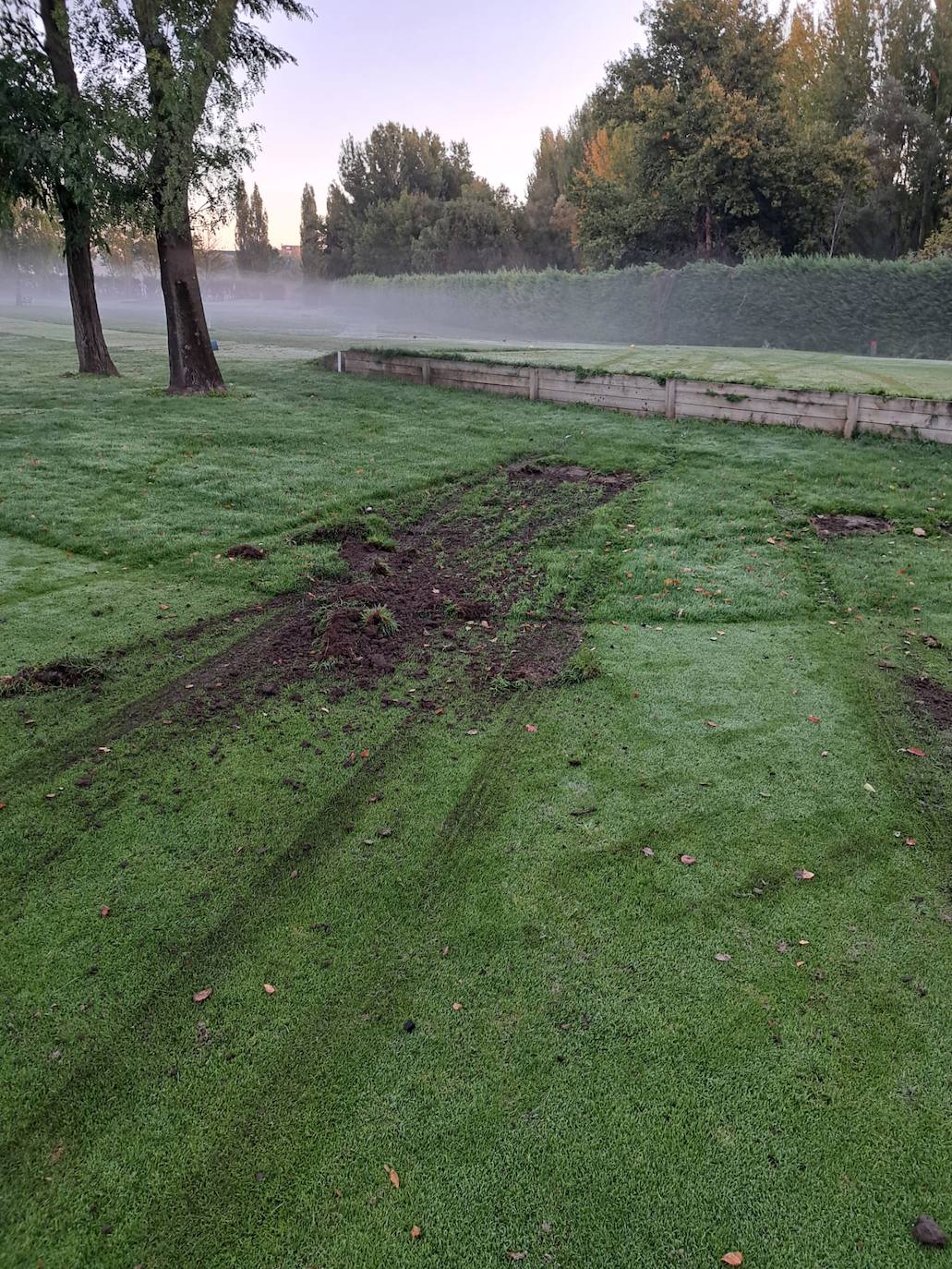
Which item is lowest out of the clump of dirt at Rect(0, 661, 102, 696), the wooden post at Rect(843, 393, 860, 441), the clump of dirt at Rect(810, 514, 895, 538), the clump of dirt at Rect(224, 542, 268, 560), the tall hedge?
the clump of dirt at Rect(0, 661, 102, 696)

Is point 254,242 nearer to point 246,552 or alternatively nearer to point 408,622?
point 246,552

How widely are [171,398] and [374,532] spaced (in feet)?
28.7

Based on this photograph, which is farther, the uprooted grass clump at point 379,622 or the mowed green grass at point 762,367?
the mowed green grass at point 762,367

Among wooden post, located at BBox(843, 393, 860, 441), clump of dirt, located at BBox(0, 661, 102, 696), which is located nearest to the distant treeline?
wooden post, located at BBox(843, 393, 860, 441)

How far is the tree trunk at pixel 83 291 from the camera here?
14.2m

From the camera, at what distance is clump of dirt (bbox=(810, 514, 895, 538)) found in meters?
7.85

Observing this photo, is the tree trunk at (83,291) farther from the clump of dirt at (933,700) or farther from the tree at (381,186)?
the tree at (381,186)

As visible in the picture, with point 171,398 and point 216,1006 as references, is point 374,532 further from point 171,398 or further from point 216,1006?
point 171,398

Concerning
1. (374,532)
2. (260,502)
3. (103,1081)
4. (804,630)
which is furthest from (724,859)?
(260,502)

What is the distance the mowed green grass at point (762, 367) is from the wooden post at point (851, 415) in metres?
0.97

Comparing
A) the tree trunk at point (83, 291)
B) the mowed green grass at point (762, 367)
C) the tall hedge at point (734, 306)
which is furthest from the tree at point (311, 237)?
the tree trunk at point (83, 291)

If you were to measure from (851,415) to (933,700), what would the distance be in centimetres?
824

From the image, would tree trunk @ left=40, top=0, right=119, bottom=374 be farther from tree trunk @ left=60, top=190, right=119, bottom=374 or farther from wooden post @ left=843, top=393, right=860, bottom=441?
wooden post @ left=843, top=393, right=860, bottom=441

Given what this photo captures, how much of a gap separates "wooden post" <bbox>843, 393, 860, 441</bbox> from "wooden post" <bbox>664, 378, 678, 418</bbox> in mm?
2824
